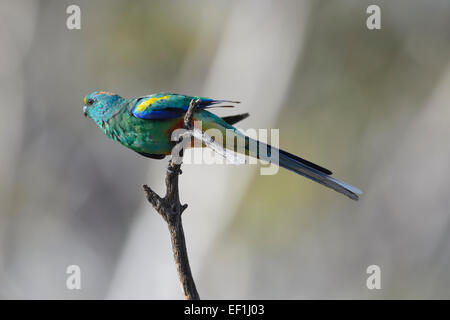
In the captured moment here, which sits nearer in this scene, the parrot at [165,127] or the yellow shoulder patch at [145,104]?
the parrot at [165,127]

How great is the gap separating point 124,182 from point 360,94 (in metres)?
6.77

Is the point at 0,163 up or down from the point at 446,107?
down

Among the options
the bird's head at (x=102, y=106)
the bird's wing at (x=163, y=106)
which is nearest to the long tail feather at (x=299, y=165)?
the bird's wing at (x=163, y=106)

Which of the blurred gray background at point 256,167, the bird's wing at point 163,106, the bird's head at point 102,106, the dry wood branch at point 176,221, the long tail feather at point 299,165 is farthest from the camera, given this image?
the blurred gray background at point 256,167

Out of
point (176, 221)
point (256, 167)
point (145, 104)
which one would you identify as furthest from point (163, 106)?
point (256, 167)

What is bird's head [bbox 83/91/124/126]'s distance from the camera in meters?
5.91

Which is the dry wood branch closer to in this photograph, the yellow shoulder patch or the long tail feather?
the yellow shoulder patch

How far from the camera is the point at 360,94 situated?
15344 mm

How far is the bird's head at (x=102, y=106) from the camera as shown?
591 cm

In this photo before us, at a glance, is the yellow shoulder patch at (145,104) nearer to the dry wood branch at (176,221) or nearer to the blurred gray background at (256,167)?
the dry wood branch at (176,221)

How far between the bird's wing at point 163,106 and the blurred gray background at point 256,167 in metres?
7.34

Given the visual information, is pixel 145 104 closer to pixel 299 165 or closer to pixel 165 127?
pixel 165 127

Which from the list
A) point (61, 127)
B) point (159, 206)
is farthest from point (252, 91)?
point (159, 206)
